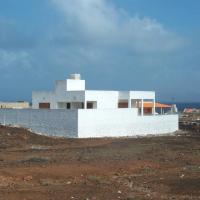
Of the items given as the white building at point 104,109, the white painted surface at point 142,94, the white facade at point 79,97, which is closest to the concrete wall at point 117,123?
the white building at point 104,109

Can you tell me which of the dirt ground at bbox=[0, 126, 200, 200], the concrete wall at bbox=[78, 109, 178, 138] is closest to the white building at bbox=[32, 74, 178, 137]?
the concrete wall at bbox=[78, 109, 178, 138]

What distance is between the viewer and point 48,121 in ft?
157

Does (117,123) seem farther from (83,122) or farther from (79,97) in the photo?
(79,97)

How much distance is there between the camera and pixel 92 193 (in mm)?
18875

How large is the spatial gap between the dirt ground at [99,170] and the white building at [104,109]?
4423mm

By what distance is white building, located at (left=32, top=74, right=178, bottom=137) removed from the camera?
47031 millimetres

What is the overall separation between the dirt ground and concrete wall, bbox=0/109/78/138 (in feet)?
12.5

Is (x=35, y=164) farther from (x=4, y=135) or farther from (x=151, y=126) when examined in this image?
(x=151, y=126)

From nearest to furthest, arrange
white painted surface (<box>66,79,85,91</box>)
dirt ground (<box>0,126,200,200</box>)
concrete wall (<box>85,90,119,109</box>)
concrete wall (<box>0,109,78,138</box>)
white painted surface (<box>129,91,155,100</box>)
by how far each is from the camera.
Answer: dirt ground (<box>0,126,200,200</box>), concrete wall (<box>0,109,78,138</box>), concrete wall (<box>85,90,119,109</box>), white painted surface (<box>66,79,85,91</box>), white painted surface (<box>129,91,155,100</box>)

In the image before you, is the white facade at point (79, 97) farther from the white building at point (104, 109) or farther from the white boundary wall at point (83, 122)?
the white boundary wall at point (83, 122)

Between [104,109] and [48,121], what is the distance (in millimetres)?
5213

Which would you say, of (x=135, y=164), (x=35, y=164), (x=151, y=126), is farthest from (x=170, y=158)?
(x=151, y=126)

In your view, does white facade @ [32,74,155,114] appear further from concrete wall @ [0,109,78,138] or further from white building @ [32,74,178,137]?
concrete wall @ [0,109,78,138]

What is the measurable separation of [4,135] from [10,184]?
23.5 m
